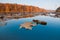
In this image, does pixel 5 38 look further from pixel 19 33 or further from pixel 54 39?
pixel 54 39

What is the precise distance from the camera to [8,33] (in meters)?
3.44

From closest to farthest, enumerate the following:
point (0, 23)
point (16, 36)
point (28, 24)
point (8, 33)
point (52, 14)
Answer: point (16, 36)
point (8, 33)
point (28, 24)
point (0, 23)
point (52, 14)

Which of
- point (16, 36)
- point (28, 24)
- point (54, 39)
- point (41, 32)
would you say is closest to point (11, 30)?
point (16, 36)

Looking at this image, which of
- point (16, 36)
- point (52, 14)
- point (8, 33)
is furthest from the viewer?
point (52, 14)

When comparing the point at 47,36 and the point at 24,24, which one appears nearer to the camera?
the point at 47,36

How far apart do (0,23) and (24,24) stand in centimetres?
113

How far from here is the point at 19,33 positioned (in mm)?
3449

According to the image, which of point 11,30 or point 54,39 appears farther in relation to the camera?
point 11,30

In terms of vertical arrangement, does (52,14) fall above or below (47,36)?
above

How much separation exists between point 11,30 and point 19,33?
0.38 meters

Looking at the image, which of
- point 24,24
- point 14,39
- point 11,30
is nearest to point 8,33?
→ point 11,30

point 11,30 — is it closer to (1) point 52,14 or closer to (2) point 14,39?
(2) point 14,39

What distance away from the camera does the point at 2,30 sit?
3645mm

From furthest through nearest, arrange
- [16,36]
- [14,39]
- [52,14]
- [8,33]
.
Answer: [52,14]
[8,33]
[16,36]
[14,39]
